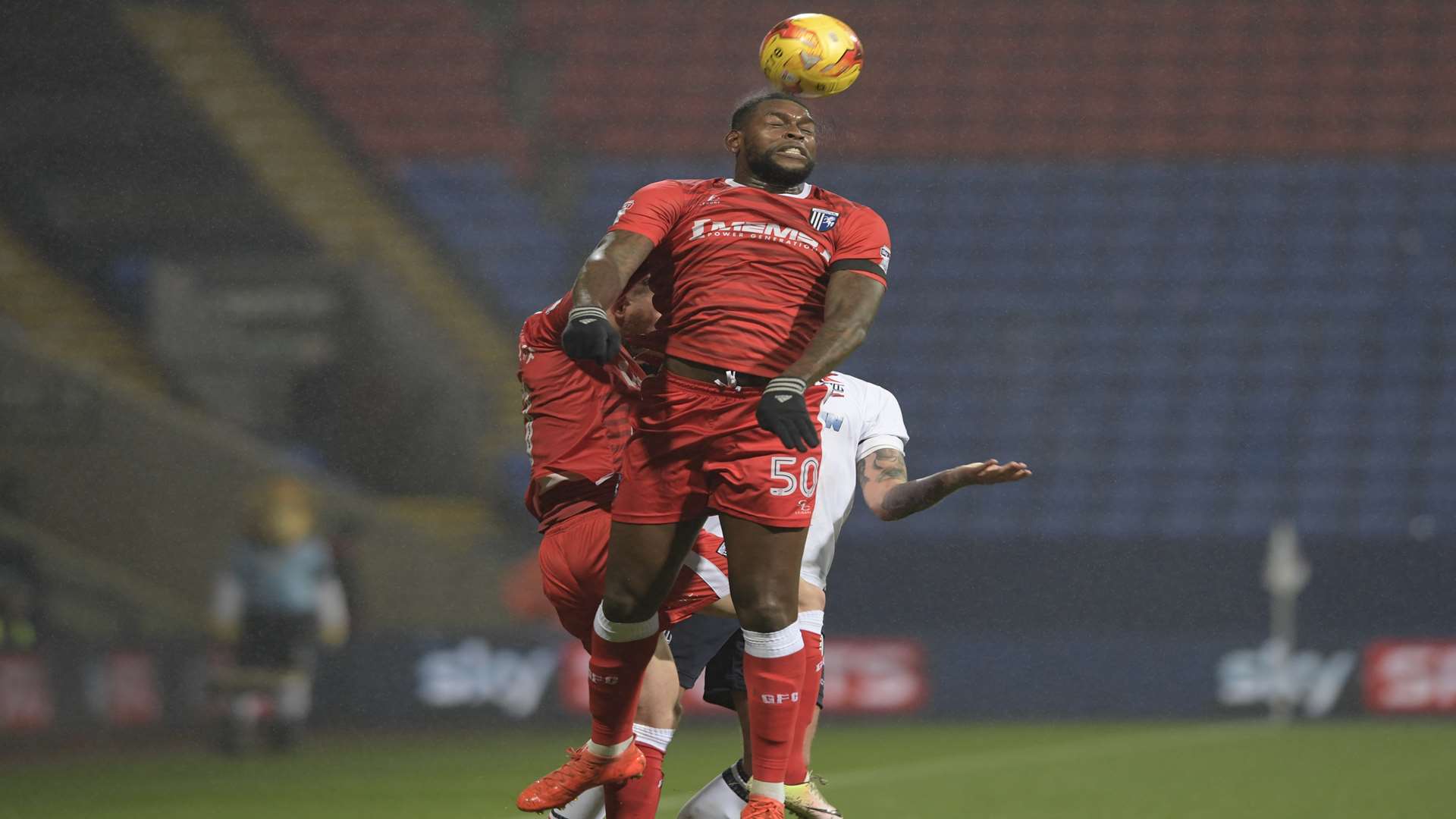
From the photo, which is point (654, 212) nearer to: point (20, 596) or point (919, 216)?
point (20, 596)

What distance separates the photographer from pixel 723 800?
4879mm

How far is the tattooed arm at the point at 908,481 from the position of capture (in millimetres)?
4332

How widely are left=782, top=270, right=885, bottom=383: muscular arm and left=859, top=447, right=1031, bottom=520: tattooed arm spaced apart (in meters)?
0.38

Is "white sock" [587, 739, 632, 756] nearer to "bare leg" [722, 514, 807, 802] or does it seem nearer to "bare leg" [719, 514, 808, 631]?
"bare leg" [722, 514, 807, 802]

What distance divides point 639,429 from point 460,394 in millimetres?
10939

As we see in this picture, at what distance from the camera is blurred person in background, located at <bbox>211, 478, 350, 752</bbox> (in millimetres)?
10750

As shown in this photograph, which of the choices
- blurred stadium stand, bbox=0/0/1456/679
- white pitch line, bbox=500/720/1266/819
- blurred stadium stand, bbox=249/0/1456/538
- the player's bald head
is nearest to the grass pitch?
white pitch line, bbox=500/720/1266/819

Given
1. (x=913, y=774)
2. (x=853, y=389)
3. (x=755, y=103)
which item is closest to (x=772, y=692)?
(x=853, y=389)

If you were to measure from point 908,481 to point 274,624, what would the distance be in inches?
285

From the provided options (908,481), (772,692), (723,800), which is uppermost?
(908,481)

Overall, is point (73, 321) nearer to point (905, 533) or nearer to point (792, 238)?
point (905, 533)

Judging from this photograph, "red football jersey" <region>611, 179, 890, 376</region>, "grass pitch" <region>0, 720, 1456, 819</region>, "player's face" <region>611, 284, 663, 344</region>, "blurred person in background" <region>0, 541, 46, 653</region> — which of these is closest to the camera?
"red football jersey" <region>611, 179, 890, 376</region>

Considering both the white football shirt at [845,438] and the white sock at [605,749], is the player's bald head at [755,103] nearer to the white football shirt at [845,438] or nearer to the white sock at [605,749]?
the white football shirt at [845,438]

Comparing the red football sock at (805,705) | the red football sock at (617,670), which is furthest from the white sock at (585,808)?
the red football sock at (805,705)
